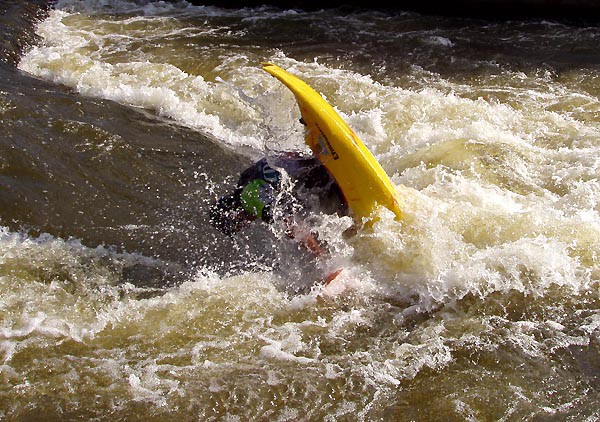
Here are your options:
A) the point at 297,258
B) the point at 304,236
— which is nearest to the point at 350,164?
the point at 304,236

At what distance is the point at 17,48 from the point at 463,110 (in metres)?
5.98

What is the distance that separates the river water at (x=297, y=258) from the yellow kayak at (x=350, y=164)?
0.52 ft

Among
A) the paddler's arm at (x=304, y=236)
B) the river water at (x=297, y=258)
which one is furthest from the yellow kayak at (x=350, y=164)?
the paddler's arm at (x=304, y=236)

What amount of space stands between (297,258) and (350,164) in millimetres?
809

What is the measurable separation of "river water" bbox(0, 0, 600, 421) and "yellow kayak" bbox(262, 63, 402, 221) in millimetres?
159

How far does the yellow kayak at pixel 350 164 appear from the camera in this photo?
4648 mm

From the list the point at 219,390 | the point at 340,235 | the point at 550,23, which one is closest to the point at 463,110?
the point at 340,235

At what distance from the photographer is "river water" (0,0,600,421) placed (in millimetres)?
3912

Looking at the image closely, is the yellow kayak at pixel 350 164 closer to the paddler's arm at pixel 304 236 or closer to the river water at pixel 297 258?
the river water at pixel 297 258

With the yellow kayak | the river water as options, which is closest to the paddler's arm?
the river water

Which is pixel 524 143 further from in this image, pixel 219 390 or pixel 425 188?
pixel 219 390

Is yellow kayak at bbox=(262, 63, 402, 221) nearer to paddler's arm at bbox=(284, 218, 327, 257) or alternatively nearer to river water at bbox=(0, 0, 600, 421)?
river water at bbox=(0, 0, 600, 421)

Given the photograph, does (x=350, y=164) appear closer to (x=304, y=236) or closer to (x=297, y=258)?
(x=304, y=236)

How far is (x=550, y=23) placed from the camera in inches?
372
